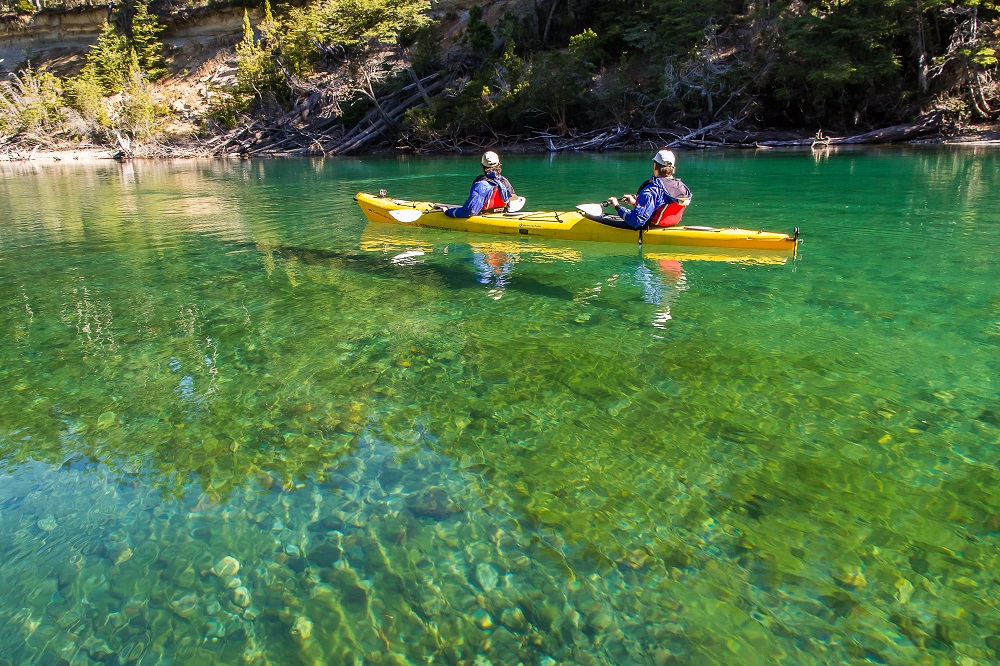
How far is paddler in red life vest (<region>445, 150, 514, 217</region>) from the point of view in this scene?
414 inches

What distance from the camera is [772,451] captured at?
4219mm

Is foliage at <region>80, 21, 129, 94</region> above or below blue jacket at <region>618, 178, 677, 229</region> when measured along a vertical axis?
above

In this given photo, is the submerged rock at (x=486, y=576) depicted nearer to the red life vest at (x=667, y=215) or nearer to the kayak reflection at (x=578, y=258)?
the kayak reflection at (x=578, y=258)

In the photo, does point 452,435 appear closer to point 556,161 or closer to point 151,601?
point 151,601

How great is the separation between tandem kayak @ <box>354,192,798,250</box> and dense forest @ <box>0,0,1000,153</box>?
70.7ft

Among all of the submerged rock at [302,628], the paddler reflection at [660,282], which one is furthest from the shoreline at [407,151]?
the submerged rock at [302,628]

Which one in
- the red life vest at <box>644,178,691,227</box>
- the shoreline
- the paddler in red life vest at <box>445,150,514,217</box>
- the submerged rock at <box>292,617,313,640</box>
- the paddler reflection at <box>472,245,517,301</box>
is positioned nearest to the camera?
the submerged rock at <box>292,617,313,640</box>

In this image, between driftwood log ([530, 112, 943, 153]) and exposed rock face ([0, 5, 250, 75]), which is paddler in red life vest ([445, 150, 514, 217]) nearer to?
driftwood log ([530, 112, 943, 153])

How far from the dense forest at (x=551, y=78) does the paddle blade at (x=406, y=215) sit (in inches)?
844

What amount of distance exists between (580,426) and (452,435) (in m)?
0.89

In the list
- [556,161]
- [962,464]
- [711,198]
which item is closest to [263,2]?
[556,161]

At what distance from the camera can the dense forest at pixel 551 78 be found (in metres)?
27.4

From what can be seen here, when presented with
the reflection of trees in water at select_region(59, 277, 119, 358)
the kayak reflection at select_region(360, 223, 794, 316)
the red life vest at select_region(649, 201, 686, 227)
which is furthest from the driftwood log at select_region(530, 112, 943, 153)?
the reflection of trees in water at select_region(59, 277, 119, 358)

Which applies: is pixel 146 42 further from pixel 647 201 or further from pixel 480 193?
pixel 647 201
